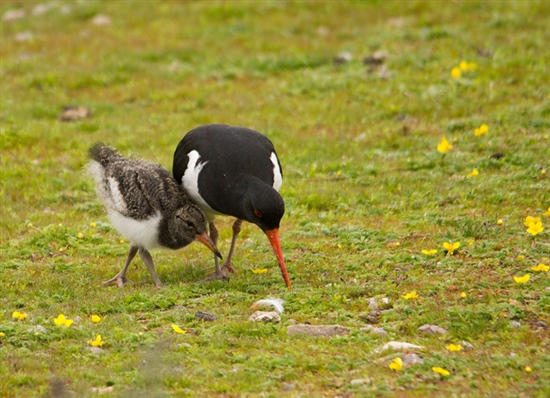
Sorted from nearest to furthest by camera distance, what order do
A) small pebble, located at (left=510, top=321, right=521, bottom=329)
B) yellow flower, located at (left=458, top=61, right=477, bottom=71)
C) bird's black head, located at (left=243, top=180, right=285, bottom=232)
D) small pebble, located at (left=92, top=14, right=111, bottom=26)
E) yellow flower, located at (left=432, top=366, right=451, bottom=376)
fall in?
1. yellow flower, located at (left=432, top=366, right=451, bottom=376)
2. small pebble, located at (left=510, top=321, right=521, bottom=329)
3. bird's black head, located at (left=243, top=180, right=285, bottom=232)
4. yellow flower, located at (left=458, top=61, right=477, bottom=71)
5. small pebble, located at (left=92, top=14, right=111, bottom=26)

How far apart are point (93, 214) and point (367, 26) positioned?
9.76 m

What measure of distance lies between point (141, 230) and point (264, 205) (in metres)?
1.46

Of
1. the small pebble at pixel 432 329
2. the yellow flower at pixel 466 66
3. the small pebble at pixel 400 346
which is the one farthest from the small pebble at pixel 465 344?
the yellow flower at pixel 466 66

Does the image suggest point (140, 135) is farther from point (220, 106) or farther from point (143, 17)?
point (143, 17)

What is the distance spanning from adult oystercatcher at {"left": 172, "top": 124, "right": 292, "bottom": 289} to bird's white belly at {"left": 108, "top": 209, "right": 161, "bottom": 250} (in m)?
0.60

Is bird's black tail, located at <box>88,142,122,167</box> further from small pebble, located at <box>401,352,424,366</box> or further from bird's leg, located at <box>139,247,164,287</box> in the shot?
small pebble, located at <box>401,352,424,366</box>

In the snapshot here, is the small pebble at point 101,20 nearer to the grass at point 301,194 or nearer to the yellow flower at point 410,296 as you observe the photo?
the grass at point 301,194

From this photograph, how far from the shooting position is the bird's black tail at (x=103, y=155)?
9.84 meters

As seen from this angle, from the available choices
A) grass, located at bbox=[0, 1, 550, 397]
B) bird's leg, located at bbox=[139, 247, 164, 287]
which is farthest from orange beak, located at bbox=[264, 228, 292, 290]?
bird's leg, located at bbox=[139, 247, 164, 287]

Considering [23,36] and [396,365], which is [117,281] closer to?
[396,365]

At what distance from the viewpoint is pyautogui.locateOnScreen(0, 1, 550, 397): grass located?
22.5 ft

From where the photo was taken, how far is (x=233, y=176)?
29.3ft

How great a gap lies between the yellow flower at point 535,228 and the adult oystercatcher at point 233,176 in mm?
2659

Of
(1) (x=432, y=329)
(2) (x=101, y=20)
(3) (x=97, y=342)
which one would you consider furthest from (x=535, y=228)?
(2) (x=101, y=20)
